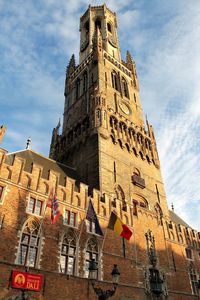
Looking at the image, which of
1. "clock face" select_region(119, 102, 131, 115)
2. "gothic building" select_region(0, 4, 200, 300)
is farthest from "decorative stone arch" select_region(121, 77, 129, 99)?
"clock face" select_region(119, 102, 131, 115)

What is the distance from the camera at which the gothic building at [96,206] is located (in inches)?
688

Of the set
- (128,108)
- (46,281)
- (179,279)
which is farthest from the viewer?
(128,108)

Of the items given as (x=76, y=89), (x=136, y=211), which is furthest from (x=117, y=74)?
(x=136, y=211)

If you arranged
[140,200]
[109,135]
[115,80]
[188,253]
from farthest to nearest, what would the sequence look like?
[115,80] → [109,135] → [140,200] → [188,253]

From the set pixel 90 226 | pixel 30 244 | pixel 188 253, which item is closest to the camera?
pixel 30 244

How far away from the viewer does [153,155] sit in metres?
36.7

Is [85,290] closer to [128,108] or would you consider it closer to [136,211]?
[136,211]

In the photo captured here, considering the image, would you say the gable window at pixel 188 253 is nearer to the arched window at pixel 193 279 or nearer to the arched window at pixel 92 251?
the arched window at pixel 193 279

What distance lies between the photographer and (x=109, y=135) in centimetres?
3105

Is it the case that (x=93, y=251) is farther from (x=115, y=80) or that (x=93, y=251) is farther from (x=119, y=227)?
(x=115, y=80)

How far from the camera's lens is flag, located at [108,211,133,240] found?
65.7 feet

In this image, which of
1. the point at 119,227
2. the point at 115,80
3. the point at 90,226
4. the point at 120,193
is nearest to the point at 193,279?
the point at 120,193

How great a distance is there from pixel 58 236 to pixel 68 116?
2414cm

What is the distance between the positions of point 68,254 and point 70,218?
8.83 ft
